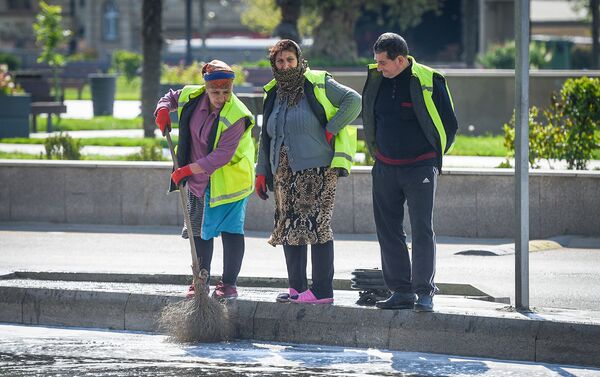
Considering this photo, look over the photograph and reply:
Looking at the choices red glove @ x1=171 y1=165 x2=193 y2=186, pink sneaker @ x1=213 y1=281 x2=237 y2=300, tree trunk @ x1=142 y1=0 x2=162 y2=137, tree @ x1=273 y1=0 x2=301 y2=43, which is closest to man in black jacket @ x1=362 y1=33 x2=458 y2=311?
pink sneaker @ x1=213 y1=281 x2=237 y2=300

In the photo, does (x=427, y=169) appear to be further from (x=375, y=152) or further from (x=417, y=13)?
(x=417, y=13)

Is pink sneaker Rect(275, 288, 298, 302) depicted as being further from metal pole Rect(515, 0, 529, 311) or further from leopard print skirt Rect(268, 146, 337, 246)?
metal pole Rect(515, 0, 529, 311)

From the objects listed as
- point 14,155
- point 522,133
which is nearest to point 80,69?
point 14,155

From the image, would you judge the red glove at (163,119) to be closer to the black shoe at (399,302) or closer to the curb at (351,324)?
the curb at (351,324)

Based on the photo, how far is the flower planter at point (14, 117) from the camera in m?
23.1

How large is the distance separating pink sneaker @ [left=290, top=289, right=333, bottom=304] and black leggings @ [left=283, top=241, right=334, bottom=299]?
3 cm

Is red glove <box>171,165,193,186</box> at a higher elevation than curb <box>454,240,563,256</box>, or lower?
higher

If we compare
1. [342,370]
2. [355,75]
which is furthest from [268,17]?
[342,370]

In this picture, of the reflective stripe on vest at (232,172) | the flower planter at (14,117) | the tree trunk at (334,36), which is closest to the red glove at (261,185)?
the reflective stripe on vest at (232,172)

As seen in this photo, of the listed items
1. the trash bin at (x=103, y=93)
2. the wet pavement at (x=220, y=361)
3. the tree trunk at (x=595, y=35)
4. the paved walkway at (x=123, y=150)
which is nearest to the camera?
the wet pavement at (x=220, y=361)

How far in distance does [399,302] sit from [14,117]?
16.0 metres

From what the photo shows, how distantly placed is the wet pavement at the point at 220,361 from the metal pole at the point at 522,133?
2.38 feet

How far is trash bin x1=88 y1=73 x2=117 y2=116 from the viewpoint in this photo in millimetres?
30500

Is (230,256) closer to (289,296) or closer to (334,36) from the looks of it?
(289,296)
